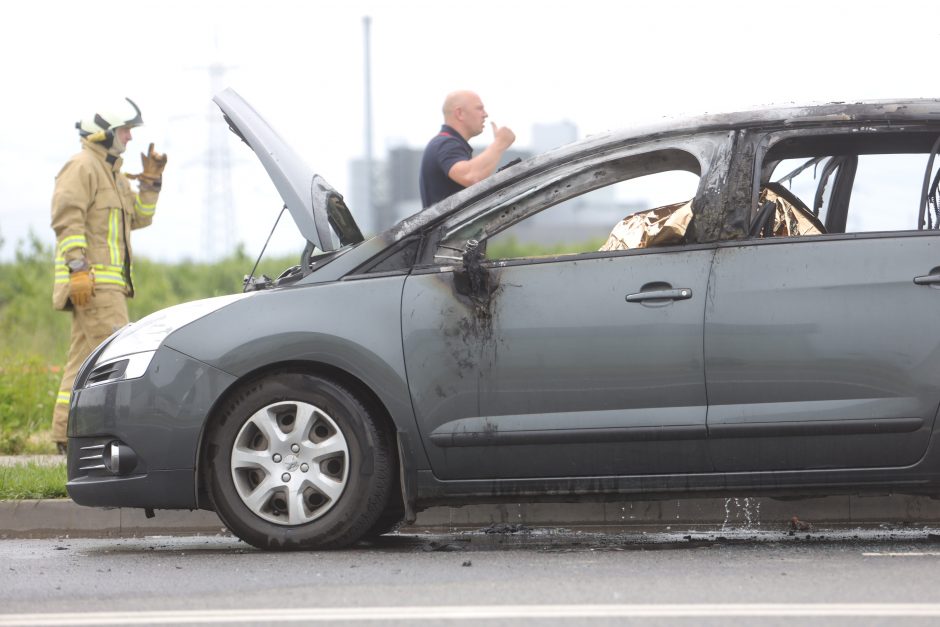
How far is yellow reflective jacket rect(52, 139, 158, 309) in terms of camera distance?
930 centimetres

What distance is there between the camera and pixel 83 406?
6.21 m

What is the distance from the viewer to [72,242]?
9.24 metres

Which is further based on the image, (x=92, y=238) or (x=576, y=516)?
(x=92, y=238)

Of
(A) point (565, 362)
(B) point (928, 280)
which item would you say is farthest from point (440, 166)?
(B) point (928, 280)

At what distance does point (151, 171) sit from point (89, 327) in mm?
1190

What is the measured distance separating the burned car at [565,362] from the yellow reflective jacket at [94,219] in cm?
316

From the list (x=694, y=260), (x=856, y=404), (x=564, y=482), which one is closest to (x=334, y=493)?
(x=564, y=482)

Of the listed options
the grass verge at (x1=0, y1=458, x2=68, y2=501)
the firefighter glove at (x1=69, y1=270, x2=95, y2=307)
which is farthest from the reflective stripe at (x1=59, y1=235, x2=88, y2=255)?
the grass verge at (x1=0, y1=458, x2=68, y2=501)

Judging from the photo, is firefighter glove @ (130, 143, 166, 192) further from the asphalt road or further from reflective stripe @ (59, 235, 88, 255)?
the asphalt road

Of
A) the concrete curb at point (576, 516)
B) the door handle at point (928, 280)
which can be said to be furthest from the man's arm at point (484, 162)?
the door handle at point (928, 280)

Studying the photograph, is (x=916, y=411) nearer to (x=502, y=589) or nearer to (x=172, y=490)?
(x=502, y=589)

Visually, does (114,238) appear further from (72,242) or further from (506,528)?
(506,528)

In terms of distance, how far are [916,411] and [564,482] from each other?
1379 mm

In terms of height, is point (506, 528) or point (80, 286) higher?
point (80, 286)
